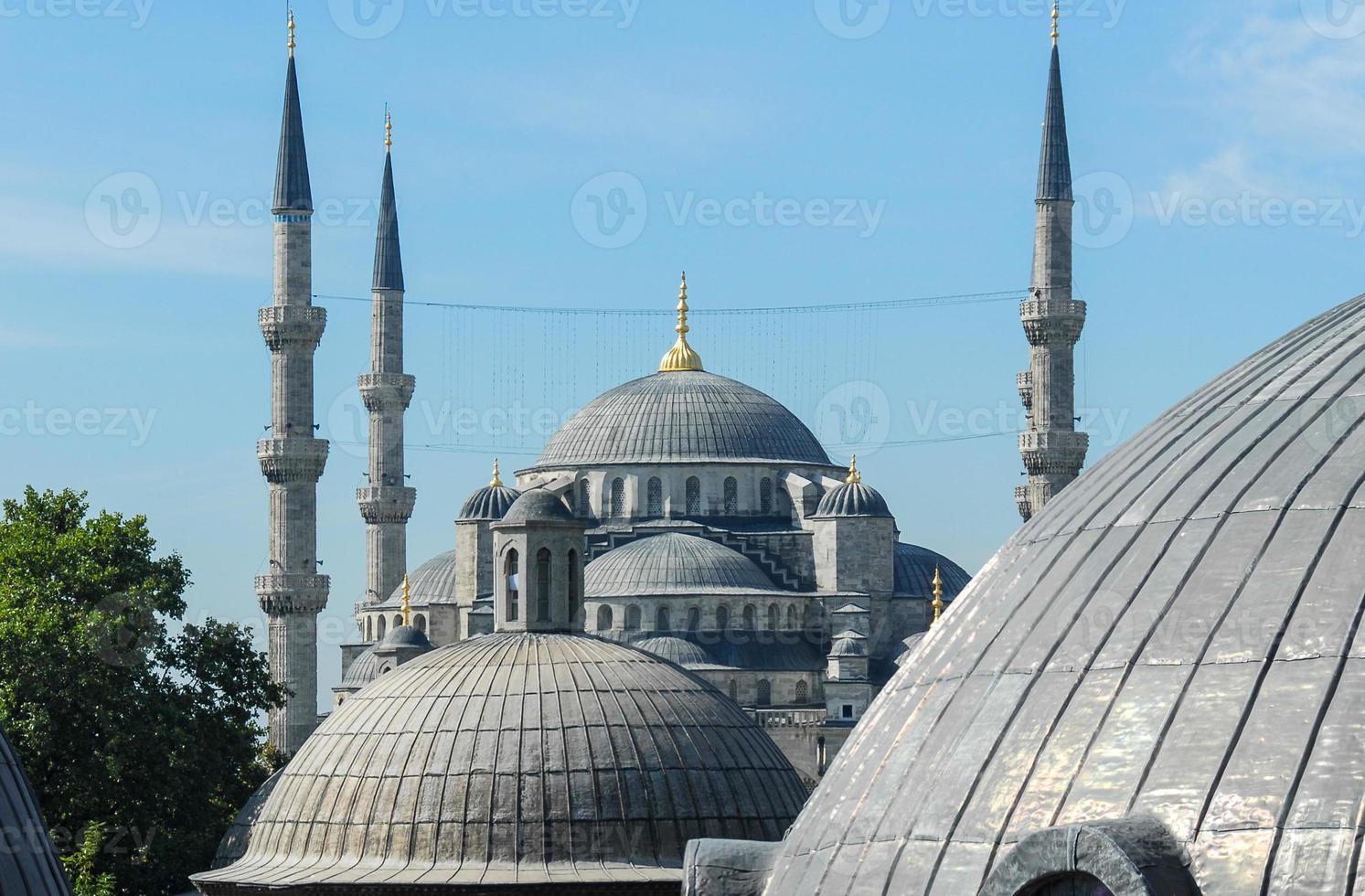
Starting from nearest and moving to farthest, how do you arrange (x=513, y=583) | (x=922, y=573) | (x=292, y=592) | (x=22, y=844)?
(x=22, y=844), (x=513, y=583), (x=292, y=592), (x=922, y=573)

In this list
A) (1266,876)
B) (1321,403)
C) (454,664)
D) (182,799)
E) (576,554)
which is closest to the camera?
(1266,876)

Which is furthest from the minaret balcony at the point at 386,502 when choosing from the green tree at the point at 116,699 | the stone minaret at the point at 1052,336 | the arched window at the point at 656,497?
the green tree at the point at 116,699

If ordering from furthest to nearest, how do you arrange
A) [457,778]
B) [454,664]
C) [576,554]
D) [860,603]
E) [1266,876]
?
[860,603], [576,554], [454,664], [457,778], [1266,876]

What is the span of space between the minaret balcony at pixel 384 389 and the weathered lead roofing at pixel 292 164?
8631mm

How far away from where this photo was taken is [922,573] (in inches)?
2480

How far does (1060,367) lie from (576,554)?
29.4m

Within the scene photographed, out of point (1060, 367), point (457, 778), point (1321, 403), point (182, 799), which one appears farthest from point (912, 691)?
point (1060, 367)

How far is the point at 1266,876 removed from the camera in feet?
24.0

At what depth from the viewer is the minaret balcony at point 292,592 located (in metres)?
50.8

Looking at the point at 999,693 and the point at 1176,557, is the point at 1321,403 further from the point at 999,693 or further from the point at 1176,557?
the point at 999,693

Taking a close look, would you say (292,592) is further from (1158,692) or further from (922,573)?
(1158,692)

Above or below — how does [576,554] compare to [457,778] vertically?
above

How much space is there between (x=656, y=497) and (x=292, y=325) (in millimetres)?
15638

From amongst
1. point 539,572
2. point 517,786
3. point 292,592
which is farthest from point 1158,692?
point 292,592
